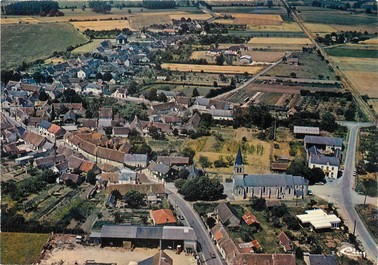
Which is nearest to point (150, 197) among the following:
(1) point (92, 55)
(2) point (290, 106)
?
(2) point (290, 106)

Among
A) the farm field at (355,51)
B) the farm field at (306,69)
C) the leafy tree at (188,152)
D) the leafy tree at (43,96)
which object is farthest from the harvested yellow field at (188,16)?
the leafy tree at (188,152)

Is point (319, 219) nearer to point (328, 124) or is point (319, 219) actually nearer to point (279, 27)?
point (328, 124)

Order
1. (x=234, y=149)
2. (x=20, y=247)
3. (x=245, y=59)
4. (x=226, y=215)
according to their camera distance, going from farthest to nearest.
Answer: (x=245, y=59) → (x=234, y=149) → (x=226, y=215) → (x=20, y=247)

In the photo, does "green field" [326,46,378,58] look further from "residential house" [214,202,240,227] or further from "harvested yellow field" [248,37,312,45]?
"residential house" [214,202,240,227]

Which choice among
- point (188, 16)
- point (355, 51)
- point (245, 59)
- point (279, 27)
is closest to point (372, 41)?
point (355, 51)

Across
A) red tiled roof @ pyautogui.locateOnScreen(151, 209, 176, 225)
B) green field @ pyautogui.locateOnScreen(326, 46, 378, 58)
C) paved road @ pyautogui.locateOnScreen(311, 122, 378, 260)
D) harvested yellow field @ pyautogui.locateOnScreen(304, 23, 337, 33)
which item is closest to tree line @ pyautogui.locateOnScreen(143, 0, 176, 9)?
harvested yellow field @ pyautogui.locateOnScreen(304, 23, 337, 33)

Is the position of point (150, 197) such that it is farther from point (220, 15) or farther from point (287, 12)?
point (287, 12)
